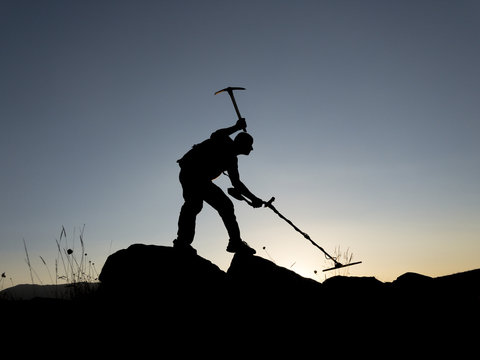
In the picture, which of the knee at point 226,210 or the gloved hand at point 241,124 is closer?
the knee at point 226,210

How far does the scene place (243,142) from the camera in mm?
6336

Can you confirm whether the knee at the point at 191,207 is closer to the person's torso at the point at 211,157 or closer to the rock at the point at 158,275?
the person's torso at the point at 211,157

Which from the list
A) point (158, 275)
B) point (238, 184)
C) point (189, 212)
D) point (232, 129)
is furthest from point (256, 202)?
point (158, 275)

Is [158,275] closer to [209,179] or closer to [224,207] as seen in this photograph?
[224,207]

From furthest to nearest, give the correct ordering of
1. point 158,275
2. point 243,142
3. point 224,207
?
point 243,142 < point 224,207 < point 158,275

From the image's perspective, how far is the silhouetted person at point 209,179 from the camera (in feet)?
20.2

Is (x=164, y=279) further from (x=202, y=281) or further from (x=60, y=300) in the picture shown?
(x=60, y=300)

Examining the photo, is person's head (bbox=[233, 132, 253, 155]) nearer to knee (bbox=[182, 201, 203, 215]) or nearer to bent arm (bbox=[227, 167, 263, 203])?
bent arm (bbox=[227, 167, 263, 203])

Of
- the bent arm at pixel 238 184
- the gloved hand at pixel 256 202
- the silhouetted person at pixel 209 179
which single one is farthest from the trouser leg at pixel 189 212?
the gloved hand at pixel 256 202

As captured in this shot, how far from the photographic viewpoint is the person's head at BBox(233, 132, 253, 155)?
6.33 meters

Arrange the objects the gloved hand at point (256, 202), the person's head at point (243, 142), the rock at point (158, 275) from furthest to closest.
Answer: the gloved hand at point (256, 202), the person's head at point (243, 142), the rock at point (158, 275)

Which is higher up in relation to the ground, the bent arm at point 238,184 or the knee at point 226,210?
the bent arm at point 238,184

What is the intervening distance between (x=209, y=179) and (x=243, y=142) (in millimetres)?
924

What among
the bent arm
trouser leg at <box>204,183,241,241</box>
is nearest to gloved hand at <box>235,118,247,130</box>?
the bent arm
